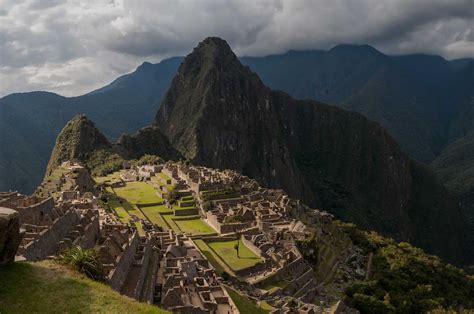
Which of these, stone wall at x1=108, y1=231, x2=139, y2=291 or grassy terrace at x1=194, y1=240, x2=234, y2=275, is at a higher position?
stone wall at x1=108, y1=231, x2=139, y2=291

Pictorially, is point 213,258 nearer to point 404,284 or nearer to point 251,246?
point 251,246

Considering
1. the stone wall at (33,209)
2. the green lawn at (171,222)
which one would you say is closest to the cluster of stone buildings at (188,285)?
the stone wall at (33,209)

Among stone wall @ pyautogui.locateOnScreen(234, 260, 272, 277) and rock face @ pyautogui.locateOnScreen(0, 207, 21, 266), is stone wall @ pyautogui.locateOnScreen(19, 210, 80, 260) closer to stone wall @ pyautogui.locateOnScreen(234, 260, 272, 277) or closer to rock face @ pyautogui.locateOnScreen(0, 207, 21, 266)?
rock face @ pyautogui.locateOnScreen(0, 207, 21, 266)

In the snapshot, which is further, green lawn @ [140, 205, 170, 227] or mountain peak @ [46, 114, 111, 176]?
mountain peak @ [46, 114, 111, 176]

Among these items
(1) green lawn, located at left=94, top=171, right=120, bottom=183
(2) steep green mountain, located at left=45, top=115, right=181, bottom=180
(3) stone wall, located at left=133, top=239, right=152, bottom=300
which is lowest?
(3) stone wall, located at left=133, top=239, right=152, bottom=300

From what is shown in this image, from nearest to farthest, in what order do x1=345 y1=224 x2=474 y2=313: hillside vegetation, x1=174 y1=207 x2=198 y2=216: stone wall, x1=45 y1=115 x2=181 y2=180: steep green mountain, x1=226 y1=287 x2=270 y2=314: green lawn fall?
x1=226 y1=287 x2=270 y2=314: green lawn → x1=345 y1=224 x2=474 y2=313: hillside vegetation → x1=174 y1=207 x2=198 y2=216: stone wall → x1=45 y1=115 x2=181 y2=180: steep green mountain

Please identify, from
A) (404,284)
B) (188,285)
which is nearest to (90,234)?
(188,285)

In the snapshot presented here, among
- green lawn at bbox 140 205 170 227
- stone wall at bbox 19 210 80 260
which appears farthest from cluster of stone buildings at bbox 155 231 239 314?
green lawn at bbox 140 205 170 227
